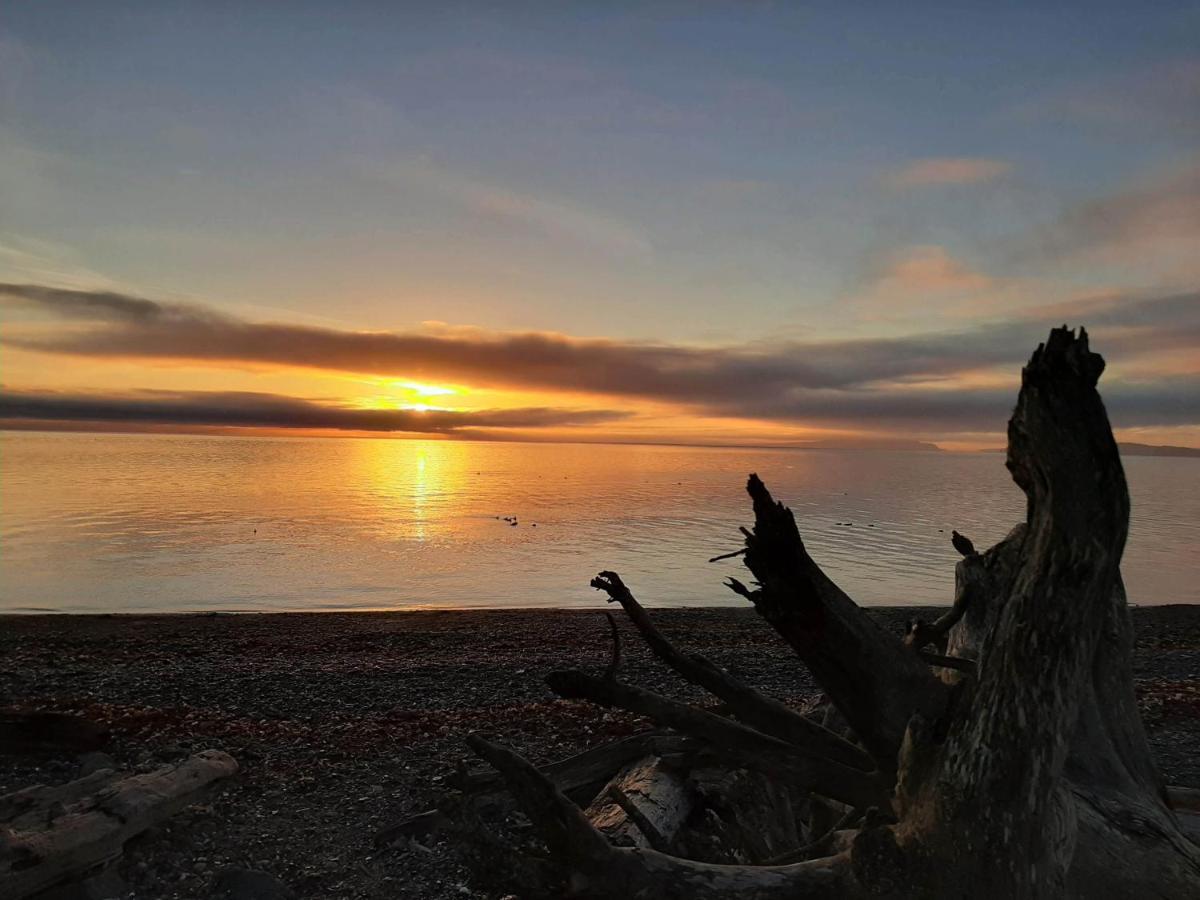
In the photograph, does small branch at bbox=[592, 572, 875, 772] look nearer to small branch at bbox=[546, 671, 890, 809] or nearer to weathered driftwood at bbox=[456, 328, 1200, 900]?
small branch at bbox=[546, 671, 890, 809]

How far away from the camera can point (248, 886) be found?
6695 millimetres

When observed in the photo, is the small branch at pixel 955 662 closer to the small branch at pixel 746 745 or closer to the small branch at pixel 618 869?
the small branch at pixel 746 745

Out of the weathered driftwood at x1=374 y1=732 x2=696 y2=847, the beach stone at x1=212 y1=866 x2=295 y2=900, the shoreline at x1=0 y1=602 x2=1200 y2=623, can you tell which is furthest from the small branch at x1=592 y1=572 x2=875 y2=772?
the shoreline at x1=0 y1=602 x2=1200 y2=623

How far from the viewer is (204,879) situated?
6.88m

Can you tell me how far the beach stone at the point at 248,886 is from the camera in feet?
21.6

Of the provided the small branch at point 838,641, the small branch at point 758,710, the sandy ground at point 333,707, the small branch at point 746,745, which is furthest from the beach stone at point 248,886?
the small branch at point 838,641

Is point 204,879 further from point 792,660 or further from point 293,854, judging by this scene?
point 792,660

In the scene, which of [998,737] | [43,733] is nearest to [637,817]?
[998,737]

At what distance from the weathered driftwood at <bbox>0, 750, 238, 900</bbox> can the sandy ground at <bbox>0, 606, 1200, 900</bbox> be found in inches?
15.6

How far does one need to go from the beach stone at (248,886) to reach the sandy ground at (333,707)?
14 centimetres

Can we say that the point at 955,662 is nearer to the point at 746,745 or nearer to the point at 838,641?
the point at 838,641

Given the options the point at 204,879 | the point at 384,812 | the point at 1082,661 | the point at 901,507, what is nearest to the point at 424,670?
the point at 384,812

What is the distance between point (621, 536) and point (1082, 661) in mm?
57327

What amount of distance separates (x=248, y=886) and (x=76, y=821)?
156cm
